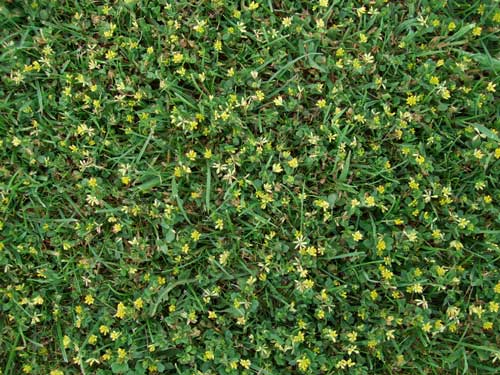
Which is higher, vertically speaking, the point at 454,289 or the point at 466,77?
the point at 466,77

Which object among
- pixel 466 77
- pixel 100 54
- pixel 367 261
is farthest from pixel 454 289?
pixel 100 54

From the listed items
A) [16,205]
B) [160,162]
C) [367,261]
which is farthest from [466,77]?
[16,205]

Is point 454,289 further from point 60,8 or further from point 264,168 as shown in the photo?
point 60,8

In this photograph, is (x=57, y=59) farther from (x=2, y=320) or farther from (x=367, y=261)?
(x=367, y=261)

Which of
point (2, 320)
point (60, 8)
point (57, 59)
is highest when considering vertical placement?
point (60, 8)

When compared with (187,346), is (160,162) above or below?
above

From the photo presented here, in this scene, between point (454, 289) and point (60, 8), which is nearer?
point (454, 289)
